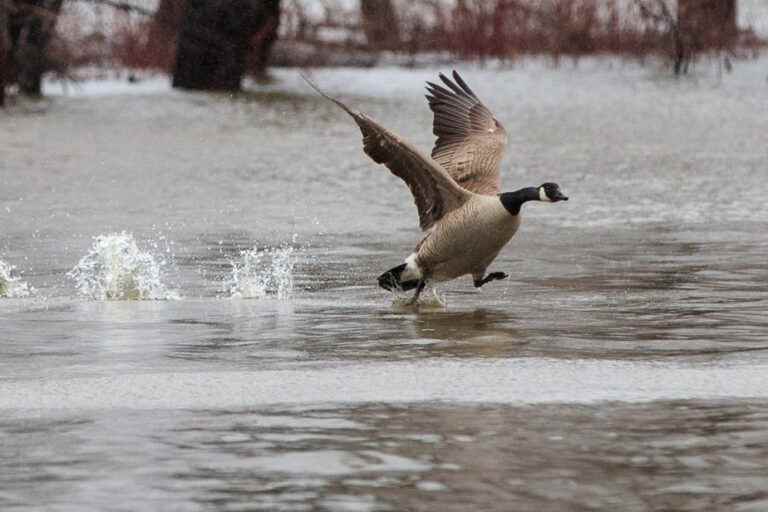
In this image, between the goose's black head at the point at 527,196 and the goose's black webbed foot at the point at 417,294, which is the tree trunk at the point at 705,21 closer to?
the goose's black webbed foot at the point at 417,294

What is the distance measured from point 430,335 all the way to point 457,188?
1524 mm

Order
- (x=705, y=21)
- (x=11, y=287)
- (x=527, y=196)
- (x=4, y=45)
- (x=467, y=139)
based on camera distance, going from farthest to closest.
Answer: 1. (x=705, y=21)
2. (x=4, y=45)
3. (x=467, y=139)
4. (x=11, y=287)
5. (x=527, y=196)

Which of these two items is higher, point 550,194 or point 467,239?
point 550,194

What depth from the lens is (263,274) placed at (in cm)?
1082

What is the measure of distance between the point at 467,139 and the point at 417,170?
41.0 inches

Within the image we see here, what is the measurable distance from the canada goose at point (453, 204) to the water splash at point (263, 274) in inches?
27.4

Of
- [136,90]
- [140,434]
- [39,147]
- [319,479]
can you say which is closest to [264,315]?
[140,434]

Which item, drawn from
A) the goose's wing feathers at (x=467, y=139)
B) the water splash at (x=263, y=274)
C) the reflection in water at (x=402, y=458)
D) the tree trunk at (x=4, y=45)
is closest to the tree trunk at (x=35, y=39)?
the tree trunk at (x=4, y=45)

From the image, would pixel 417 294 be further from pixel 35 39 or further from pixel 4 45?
pixel 35 39

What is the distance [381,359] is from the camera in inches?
292

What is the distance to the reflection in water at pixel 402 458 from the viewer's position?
16.9 ft

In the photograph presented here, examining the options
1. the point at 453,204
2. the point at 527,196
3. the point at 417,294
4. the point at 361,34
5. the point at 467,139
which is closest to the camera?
the point at 527,196

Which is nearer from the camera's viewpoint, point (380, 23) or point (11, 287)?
point (11, 287)

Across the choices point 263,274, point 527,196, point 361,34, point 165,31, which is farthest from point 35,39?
point 527,196
